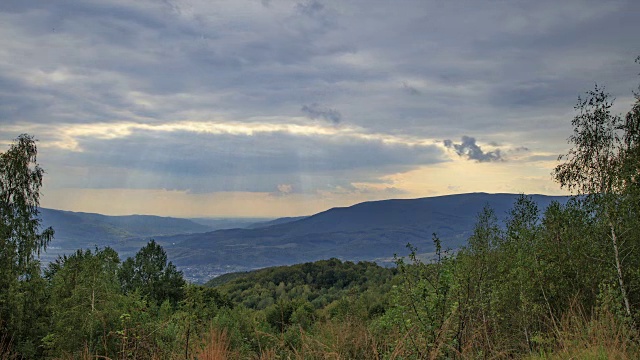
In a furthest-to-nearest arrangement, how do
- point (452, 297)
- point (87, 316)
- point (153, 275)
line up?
point (153, 275) → point (87, 316) → point (452, 297)

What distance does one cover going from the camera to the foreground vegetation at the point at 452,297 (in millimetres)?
7191

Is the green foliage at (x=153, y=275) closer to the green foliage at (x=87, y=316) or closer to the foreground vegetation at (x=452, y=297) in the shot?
the foreground vegetation at (x=452, y=297)

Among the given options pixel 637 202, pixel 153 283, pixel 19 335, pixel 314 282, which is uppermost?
pixel 637 202

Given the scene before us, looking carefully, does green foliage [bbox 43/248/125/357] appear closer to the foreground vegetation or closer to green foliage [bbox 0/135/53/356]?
the foreground vegetation

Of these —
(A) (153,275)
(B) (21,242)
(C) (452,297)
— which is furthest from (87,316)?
(A) (153,275)

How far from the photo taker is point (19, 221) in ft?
82.2

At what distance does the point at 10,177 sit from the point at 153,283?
30.2 metres

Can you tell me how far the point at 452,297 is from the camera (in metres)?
7.26

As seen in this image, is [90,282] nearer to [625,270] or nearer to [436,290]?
[436,290]

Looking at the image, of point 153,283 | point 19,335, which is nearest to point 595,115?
point 19,335

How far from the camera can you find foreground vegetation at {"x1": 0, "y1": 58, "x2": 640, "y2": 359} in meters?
7.19

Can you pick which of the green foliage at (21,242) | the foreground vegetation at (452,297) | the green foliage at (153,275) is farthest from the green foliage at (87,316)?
the green foliage at (153,275)

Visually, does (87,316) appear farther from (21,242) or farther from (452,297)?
(21,242)

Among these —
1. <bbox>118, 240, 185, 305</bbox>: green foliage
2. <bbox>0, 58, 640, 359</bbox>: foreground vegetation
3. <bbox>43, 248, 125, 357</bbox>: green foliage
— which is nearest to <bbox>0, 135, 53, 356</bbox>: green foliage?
<bbox>0, 58, 640, 359</bbox>: foreground vegetation
